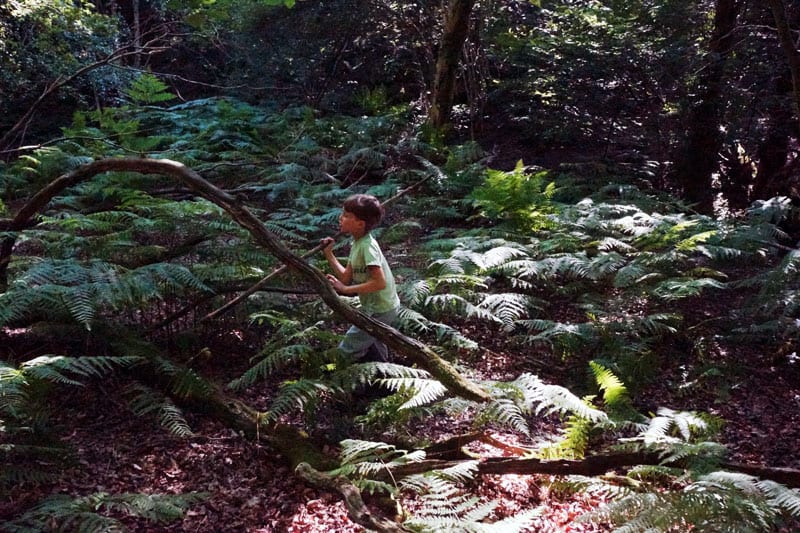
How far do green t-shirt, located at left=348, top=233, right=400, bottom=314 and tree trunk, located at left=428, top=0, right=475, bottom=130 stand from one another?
23.2ft

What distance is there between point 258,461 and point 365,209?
1.65m

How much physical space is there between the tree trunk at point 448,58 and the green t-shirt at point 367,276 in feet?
23.2

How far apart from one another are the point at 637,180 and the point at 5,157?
38.2ft

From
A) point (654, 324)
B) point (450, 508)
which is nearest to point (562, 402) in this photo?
point (450, 508)

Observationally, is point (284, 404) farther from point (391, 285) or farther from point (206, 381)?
point (391, 285)

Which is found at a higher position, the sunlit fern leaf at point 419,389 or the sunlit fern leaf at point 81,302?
the sunlit fern leaf at point 81,302

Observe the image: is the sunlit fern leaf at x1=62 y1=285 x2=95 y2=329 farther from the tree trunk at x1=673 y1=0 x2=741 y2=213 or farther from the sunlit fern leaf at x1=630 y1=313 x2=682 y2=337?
the tree trunk at x1=673 y1=0 x2=741 y2=213

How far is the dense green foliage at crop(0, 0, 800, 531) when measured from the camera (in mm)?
2885

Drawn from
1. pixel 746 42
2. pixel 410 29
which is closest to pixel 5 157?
pixel 410 29

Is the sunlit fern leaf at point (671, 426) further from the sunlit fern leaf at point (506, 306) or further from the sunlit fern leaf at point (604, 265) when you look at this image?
the sunlit fern leaf at point (604, 265)

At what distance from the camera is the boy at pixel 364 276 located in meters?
3.64

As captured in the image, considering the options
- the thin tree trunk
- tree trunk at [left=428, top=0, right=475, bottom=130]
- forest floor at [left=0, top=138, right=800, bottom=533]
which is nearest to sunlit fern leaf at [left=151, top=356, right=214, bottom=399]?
forest floor at [left=0, top=138, right=800, bottom=533]

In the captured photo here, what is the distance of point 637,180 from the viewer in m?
8.98

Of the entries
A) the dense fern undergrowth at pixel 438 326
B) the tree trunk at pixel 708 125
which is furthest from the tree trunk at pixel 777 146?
the dense fern undergrowth at pixel 438 326
